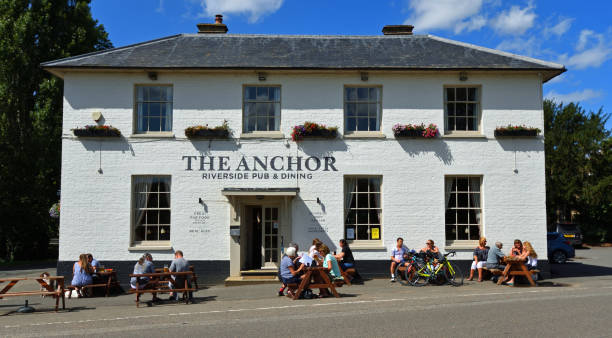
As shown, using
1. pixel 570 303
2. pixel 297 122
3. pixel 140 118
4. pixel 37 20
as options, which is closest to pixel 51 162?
pixel 37 20

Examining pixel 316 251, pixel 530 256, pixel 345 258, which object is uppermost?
pixel 316 251

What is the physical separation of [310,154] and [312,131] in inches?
27.9

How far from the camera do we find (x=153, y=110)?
15.4 m

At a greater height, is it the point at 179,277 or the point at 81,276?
the point at 179,277

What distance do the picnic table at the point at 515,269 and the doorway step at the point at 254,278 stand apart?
6.43 m

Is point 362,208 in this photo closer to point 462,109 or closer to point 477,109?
point 462,109

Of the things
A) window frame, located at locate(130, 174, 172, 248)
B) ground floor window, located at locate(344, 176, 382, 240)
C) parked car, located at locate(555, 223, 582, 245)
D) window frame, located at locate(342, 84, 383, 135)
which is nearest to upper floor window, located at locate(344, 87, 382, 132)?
window frame, located at locate(342, 84, 383, 135)

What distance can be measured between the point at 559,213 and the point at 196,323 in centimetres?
3771

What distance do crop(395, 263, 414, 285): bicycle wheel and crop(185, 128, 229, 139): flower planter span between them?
21.3ft

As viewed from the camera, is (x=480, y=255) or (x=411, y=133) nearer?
(x=480, y=255)

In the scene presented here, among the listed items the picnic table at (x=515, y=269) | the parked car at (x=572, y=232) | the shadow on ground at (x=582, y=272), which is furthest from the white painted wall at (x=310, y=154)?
the parked car at (x=572, y=232)

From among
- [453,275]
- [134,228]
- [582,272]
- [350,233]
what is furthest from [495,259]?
[134,228]

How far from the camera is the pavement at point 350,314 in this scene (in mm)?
7863

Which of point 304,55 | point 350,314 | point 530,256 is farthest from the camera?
point 304,55
